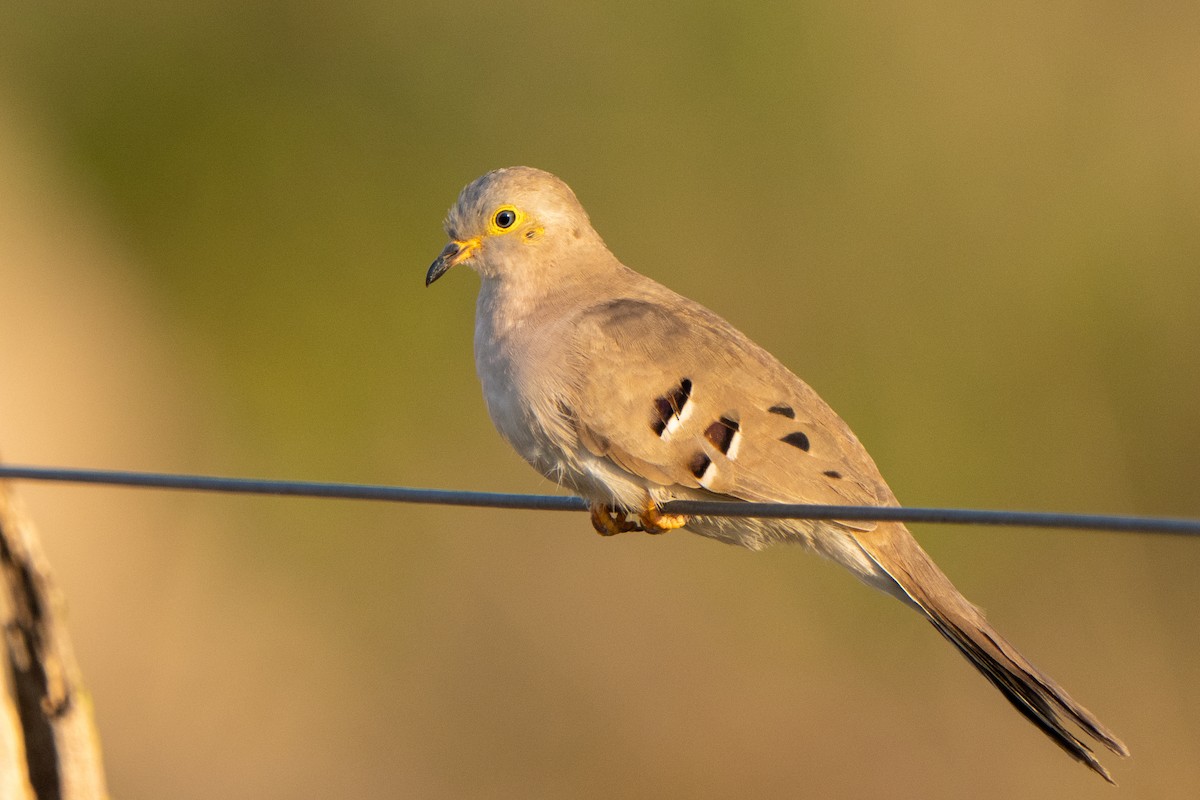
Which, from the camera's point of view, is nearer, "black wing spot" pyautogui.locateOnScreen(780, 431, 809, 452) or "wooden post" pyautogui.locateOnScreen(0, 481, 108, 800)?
"wooden post" pyautogui.locateOnScreen(0, 481, 108, 800)

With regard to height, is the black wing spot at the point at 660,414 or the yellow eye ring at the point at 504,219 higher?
the yellow eye ring at the point at 504,219

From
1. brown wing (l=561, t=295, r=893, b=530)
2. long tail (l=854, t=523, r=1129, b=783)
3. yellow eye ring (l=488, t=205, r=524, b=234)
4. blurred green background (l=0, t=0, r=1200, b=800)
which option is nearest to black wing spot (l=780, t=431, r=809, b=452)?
brown wing (l=561, t=295, r=893, b=530)

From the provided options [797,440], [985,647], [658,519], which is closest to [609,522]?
[658,519]

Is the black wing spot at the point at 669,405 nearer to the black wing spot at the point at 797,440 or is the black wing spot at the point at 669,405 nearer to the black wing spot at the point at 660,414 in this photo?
the black wing spot at the point at 660,414

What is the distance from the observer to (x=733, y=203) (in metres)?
9.70

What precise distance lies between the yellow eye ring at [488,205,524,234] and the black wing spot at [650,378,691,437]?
3.21 ft

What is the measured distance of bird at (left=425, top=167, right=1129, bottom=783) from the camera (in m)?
4.28

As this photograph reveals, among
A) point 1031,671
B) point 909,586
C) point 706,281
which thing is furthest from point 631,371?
point 706,281

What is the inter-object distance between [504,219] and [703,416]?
1.12 m

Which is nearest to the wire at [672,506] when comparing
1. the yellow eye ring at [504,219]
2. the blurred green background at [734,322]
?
the yellow eye ring at [504,219]

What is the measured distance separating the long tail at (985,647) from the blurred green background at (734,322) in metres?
4.65

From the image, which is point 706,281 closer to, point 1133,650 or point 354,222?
point 354,222

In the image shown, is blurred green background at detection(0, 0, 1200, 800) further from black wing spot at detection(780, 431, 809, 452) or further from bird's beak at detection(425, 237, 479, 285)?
black wing spot at detection(780, 431, 809, 452)

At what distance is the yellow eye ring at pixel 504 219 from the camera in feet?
16.5
